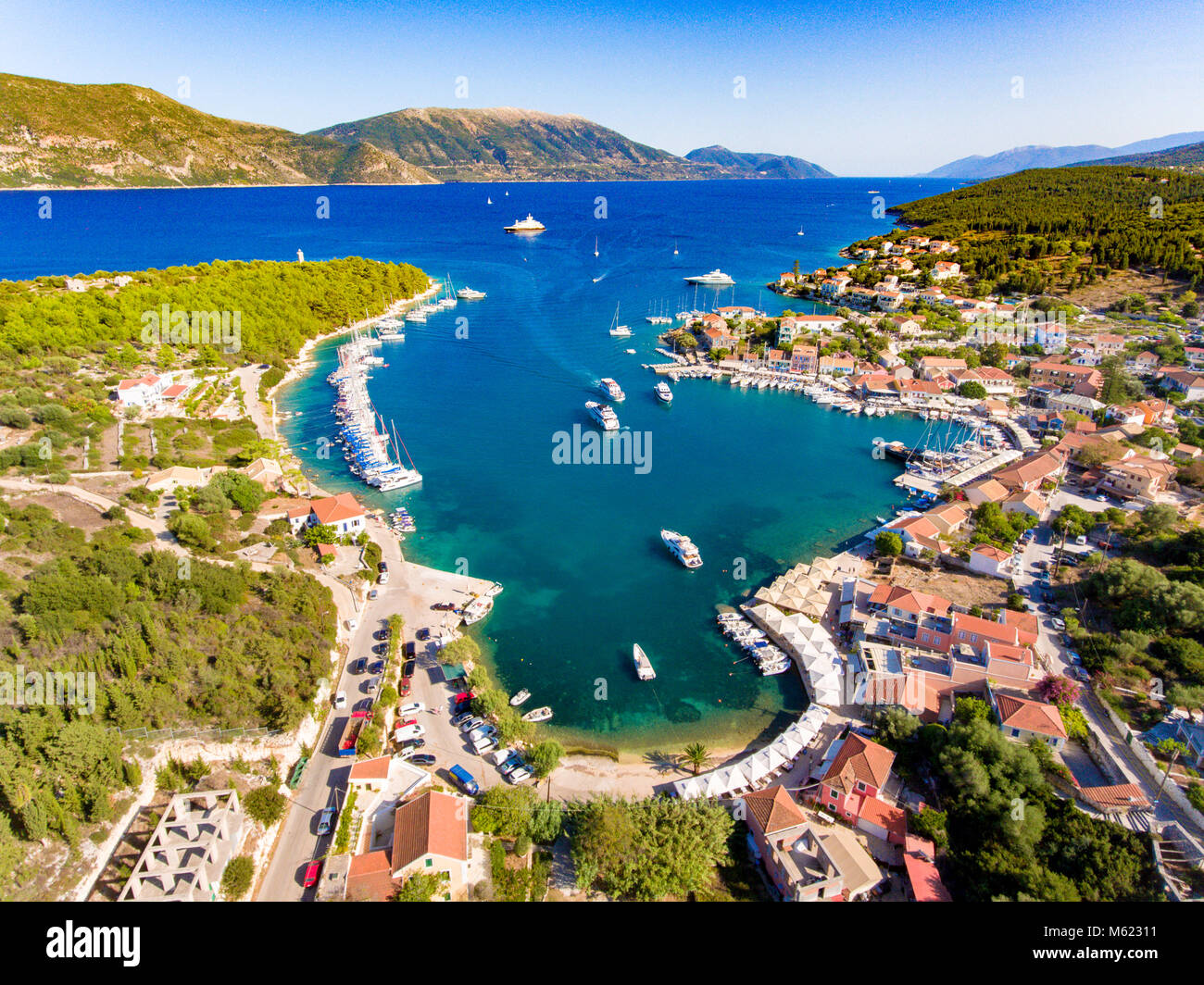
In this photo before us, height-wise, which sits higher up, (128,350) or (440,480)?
(128,350)

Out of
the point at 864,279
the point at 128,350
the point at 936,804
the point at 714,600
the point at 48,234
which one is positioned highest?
the point at 48,234

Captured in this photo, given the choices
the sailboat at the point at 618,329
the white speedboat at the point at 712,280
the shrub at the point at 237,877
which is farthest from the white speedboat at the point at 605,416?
the white speedboat at the point at 712,280

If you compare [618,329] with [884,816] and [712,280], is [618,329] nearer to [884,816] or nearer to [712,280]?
[712,280]

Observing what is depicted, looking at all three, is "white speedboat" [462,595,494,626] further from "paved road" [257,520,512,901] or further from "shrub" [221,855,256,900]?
"shrub" [221,855,256,900]

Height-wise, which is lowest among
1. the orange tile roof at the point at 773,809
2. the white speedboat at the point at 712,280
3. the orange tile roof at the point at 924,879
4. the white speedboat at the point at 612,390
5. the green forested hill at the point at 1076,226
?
the orange tile roof at the point at 924,879

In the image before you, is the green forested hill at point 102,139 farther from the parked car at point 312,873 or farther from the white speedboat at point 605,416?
the parked car at point 312,873

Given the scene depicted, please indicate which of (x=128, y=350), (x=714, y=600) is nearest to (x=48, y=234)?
(x=128, y=350)

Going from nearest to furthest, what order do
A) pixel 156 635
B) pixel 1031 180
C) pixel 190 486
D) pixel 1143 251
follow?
pixel 156 635
pixel 190 486
pixel 1143 251
pixel 1031 180
